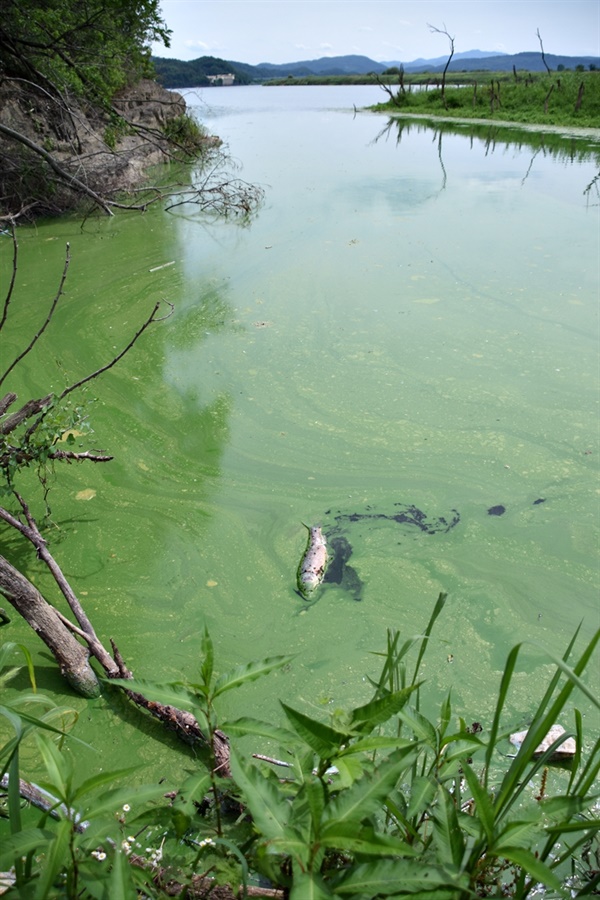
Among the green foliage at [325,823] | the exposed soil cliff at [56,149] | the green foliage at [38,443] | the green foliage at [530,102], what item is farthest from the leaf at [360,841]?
the green foliage at [530,102]

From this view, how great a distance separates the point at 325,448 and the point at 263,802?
5.67 feet

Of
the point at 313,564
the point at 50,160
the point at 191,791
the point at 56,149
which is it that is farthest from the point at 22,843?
the point at 56,149

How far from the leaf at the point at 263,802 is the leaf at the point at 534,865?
0.68 ft

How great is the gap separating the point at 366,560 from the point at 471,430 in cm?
81

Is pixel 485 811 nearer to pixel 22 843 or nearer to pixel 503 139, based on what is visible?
pixel 22 843

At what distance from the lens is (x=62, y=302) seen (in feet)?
11.4

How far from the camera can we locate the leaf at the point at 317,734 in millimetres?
613

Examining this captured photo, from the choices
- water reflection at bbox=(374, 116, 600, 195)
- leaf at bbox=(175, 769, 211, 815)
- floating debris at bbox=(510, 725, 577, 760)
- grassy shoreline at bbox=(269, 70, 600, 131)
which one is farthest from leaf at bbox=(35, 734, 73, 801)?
grassy shoreline at bbox=(269, 70, 600, 131)

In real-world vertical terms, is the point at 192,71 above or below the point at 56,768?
above

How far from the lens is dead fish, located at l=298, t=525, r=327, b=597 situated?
169 centimetres

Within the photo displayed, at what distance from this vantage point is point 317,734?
24.3 inches

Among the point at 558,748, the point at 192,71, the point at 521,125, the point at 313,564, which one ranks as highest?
the point at 192,71

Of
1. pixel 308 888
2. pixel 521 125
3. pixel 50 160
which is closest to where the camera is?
→ pixel 308 888

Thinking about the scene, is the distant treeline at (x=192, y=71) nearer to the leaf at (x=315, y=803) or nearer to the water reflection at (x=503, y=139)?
the water reflection at (x=503, y=139)
